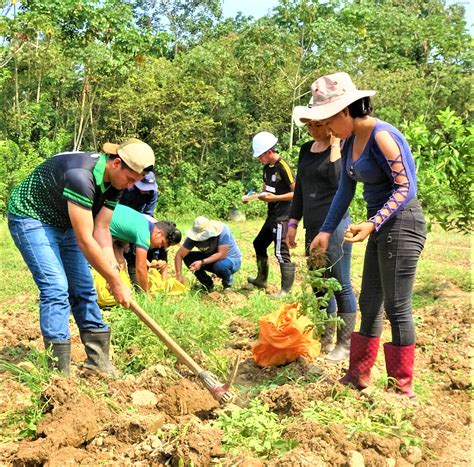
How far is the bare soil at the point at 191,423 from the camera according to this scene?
2859 millimetres

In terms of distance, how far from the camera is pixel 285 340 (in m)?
4.12

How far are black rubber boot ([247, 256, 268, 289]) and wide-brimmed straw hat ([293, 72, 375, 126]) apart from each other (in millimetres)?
3662

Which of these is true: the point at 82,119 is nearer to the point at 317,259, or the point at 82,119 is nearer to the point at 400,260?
the point at 317,259

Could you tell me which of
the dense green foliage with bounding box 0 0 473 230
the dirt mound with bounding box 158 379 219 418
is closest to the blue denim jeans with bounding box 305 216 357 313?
the dirt mound with bounding box 158 379 219 418

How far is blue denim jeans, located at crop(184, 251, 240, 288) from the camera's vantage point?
6730mm

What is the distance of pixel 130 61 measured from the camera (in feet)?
47.5

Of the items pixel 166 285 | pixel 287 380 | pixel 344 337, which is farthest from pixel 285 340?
pixel 166 285

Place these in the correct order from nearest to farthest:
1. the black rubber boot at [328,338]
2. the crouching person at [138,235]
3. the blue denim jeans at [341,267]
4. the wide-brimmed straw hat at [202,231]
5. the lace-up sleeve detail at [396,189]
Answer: the lace-up sleeve detail at [396,189] → the blue denim jeans at [341,267] → the black rubber boot at [328,338] → the crouching person at [138,235] → the wide-brimmed straw hat at [202,231]

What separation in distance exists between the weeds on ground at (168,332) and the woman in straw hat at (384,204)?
1.33 m

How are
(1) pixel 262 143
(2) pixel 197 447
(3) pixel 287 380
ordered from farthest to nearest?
(1) pixel 262 143
(3) pixel 287 380
(2) pixel 197 447

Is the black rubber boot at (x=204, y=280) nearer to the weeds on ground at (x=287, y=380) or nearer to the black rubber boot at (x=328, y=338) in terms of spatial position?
the black rubber boot at (x=328, y=338)

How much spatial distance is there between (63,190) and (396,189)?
194cm

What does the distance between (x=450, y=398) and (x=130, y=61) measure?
12.4 m

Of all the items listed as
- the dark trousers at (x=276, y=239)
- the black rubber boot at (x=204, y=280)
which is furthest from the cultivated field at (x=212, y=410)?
the black rubber boot at (x=204, y=280)
